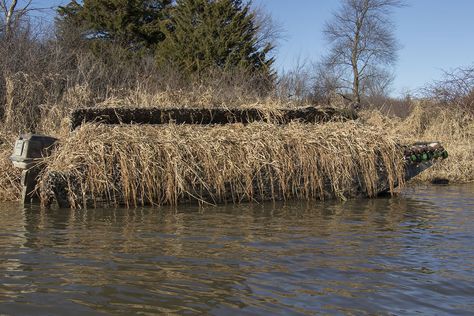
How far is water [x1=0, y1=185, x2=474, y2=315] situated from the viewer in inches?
148

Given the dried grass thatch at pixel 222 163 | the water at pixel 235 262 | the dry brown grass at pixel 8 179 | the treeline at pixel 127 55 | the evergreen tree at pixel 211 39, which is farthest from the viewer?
the evergreen tree at pixel 211 39

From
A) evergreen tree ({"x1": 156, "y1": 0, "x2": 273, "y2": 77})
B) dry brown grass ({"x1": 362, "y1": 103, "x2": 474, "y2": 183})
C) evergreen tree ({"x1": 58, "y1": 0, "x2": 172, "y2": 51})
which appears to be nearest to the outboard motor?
dry brown grass ({"x1": 362, "y1": 103, "x2": 474, "y2": 183})

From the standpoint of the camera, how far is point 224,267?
15.5 feet

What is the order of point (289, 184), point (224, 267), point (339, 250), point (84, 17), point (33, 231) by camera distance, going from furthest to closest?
point (84, 17)
point (289, 184)
point (33, 231)
point (339, 250)
point (224, 267)

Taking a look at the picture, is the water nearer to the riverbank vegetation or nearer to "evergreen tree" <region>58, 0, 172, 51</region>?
the riverbank vegetation

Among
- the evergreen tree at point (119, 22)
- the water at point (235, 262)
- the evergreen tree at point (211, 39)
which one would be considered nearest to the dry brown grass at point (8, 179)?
the water at point (235, 262)

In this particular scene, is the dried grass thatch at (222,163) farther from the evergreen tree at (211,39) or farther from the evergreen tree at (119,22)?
the evergreen tree at (119,22)

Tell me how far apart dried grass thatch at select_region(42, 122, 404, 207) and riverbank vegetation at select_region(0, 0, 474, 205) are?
2 centimetres

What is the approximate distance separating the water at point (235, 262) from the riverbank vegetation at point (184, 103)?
3.80ft

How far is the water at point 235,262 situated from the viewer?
3.76 meters

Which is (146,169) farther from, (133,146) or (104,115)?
(104,115)

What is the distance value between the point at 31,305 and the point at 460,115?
16.8m

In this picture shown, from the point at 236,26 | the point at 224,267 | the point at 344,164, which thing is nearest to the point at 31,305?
the point at 224,267

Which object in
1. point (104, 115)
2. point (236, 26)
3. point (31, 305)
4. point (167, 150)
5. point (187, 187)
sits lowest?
point (31, 305)
